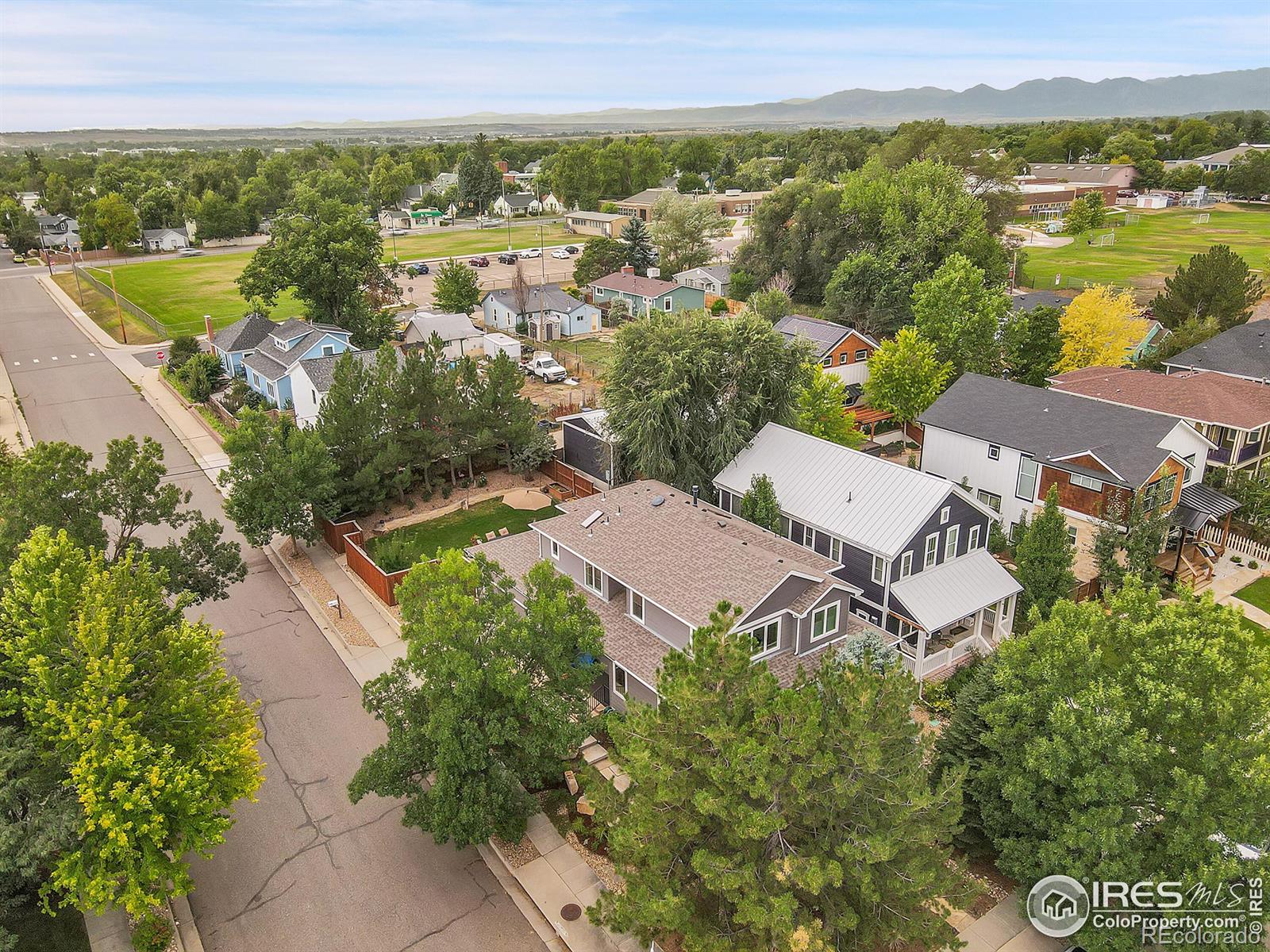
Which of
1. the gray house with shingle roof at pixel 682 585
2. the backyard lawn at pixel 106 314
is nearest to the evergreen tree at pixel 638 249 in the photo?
the backyard lawn at pixel 106 314

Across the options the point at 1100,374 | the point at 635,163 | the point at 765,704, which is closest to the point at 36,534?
the point at 765,704

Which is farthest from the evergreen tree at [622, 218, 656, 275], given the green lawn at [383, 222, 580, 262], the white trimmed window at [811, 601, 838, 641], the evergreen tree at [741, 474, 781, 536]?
the white trimmed window at [811, 601, 838, 641]

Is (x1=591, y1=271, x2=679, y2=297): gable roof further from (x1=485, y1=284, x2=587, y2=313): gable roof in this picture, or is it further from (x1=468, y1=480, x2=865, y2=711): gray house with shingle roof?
(x1=468, y1=480, x2=865, y2=711): gray house with shingle roof

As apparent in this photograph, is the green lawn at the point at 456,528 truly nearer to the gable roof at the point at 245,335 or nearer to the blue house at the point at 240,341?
the blue house at the point at 240,341

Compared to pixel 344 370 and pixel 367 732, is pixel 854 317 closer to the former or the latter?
pixel 344 370

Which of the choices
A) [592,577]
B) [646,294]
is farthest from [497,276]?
[592,577]
